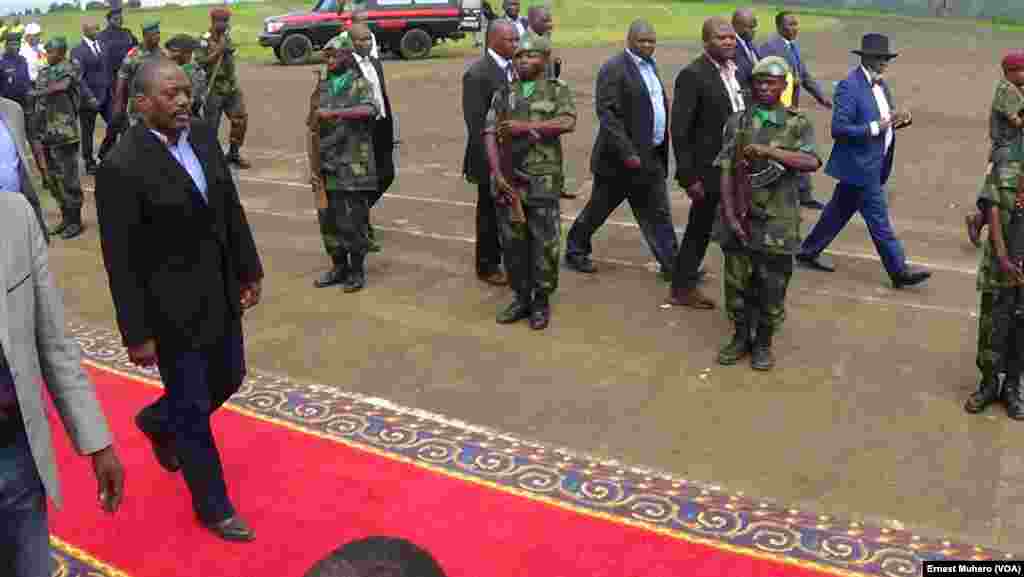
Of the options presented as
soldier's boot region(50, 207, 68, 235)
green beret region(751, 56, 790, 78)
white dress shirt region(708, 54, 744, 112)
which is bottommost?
soldier's boot region(50, 207, 68, 235)

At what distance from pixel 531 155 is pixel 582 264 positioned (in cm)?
170

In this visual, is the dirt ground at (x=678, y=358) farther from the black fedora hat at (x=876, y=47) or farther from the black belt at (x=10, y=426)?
the black belt at (x=10, y=426)

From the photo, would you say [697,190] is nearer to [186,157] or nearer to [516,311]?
[516,311]

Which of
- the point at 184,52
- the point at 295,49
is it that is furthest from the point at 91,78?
the point at 295,49

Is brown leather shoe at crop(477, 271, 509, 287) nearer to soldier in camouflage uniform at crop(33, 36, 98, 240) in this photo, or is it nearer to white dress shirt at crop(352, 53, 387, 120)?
white dress shirt at crop(352, 53, 387, 120)

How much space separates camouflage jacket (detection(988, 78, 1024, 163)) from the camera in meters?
4.88

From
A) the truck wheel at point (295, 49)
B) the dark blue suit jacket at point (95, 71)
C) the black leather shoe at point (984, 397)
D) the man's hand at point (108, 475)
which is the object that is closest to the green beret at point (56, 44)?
the dark blue suit jacket at point (95, 71)

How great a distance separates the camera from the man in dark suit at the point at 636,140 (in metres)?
6.86

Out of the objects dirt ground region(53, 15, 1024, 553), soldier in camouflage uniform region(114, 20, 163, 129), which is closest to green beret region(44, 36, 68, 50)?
soldier in camouflage uniform region(114, 20, 163, 129)

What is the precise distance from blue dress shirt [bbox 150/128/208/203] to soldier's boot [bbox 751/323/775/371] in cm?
337

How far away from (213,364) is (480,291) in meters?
3.36

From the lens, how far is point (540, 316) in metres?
6.51

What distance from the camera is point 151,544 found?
160 inches

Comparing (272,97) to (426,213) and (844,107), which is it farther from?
(844,107)
